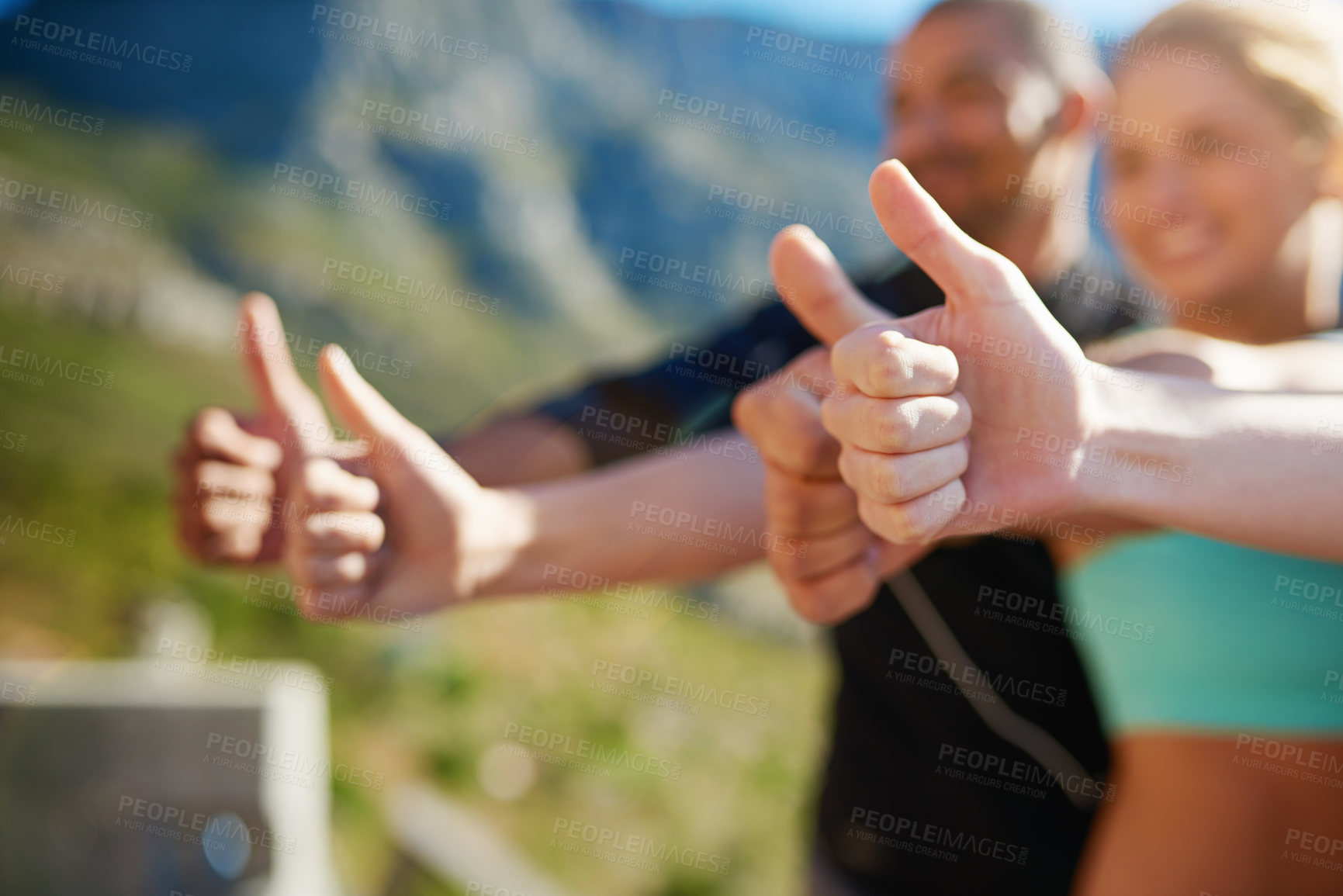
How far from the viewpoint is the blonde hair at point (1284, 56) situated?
2.61 ft

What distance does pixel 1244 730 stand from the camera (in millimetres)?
719

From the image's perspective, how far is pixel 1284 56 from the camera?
0.80m

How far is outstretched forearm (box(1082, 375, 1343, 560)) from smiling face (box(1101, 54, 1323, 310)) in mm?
301

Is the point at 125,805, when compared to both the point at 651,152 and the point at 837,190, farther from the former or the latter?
the point at 651,152

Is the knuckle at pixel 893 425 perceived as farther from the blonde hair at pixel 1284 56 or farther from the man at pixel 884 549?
the blonde hair at pixel 1284 56

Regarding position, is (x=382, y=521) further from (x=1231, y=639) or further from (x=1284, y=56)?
(x=1284, y=56)

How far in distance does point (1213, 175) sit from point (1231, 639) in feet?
1.48

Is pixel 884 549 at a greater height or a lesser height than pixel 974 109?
lesser

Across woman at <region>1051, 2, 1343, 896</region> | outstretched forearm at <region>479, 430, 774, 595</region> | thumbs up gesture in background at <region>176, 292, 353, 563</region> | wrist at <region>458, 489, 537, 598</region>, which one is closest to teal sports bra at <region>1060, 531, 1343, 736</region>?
woman at <region>1051, 2, 1343, 896</region>

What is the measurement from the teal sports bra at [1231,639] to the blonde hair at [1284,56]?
422mm

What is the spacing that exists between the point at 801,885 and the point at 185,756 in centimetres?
126

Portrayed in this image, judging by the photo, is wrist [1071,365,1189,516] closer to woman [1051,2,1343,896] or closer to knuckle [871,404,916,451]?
woman [1051,2,1343,896]

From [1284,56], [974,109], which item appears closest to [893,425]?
[1284,56]

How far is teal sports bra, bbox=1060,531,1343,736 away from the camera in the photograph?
72cm
